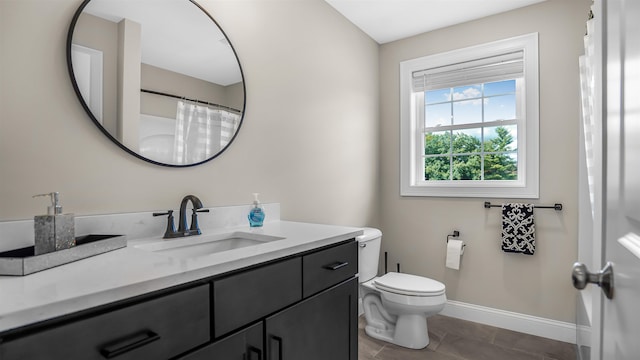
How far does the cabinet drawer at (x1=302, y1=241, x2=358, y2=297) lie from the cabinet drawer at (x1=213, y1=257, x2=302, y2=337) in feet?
0.16

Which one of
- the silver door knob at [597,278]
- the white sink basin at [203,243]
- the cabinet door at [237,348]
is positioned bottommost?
the cabinet door at [237,348]

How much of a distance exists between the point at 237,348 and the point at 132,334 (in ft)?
1.04

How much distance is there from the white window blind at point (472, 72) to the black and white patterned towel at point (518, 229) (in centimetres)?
104

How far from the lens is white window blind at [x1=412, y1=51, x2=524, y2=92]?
2.64 meters

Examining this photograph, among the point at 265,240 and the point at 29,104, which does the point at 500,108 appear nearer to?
the point at 265,240

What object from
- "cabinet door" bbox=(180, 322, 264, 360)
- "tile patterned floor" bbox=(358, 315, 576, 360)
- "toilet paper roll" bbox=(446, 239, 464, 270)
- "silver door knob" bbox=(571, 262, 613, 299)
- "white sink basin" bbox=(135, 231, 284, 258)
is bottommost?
"tile patterned floor" bbox=(358, 315, 576, 360)

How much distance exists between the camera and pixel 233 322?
3.04ft

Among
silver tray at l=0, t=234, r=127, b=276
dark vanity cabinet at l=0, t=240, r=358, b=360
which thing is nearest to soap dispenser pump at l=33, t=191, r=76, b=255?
silver tray at l=0, t=234, r=127, b=276

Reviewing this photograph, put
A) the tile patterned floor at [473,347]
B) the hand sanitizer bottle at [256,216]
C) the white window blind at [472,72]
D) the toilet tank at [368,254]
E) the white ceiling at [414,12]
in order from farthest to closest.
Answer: the white window blind at [472,72] → the white ceiling at [414,12] → the toilet tank at [368,254] → the tile patterned floor at [473,347] → the hand sanitizer bottle at [256,216]

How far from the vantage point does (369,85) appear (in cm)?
304

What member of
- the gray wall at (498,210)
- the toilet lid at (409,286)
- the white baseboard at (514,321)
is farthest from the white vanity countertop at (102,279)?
the white baseboard at (514,321)

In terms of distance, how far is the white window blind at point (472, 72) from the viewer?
2644 mm

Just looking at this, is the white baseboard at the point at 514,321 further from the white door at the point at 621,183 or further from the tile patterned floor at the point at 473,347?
the white door at the point at 621,183

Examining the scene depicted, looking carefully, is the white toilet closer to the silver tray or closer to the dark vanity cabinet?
the dark vanity cabinet
